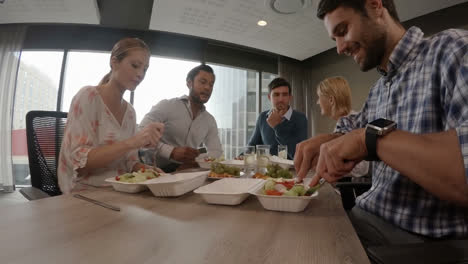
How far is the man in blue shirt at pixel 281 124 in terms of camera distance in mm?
2586

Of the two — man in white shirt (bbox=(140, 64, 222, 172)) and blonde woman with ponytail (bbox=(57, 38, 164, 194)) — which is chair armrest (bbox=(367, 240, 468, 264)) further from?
man in white shirt (bbox=(140, 64, 222, 172))

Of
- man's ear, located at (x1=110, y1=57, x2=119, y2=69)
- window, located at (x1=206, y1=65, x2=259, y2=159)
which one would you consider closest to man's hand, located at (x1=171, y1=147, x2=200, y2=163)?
man's ear, located at (x1=110, y1=57, x2=119, y2=69)

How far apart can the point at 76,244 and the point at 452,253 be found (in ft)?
2.16

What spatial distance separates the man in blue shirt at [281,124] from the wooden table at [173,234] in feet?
6.30

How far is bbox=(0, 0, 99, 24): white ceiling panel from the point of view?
309 centimetres

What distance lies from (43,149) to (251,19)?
297cm

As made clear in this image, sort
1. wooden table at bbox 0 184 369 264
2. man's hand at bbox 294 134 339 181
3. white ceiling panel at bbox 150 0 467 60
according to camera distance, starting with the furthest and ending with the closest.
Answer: white ceiling panel at bbox 150 0 467 60
man's hand at bbox 294 134 339 181
wooden table at bbox 0 184 369 264

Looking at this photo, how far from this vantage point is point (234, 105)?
17.0ft

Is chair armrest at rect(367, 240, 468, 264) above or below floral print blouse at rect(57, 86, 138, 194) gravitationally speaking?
below

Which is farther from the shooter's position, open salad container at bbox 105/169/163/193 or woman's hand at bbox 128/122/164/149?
woman's hand at bbox 128/122/164/149

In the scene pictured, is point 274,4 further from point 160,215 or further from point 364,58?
point 160,215

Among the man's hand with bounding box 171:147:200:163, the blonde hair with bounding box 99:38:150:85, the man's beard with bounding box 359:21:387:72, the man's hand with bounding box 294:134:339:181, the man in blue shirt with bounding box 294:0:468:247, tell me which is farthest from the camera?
the man's hand with bounding box 171:147:200:163

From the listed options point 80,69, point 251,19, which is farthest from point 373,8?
point 80,69

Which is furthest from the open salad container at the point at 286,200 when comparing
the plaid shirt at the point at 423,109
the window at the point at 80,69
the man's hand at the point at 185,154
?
the window at the point at 80,69
